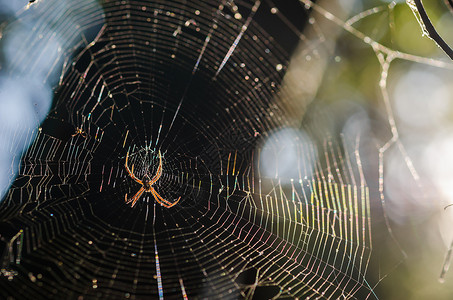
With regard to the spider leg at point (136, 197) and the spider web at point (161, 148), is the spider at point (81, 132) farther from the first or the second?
the spider leg at point (136, 197)

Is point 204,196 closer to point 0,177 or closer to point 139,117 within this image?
point 139,117

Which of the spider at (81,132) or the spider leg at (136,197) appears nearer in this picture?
the spider at (81,132)

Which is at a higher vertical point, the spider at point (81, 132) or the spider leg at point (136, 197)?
the spider at point (81, 132)

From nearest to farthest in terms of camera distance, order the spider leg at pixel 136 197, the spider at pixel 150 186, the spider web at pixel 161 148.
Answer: the spider web at pixel 161 148
the spider leg at pixel 136 197
the spider at pixel 150 186

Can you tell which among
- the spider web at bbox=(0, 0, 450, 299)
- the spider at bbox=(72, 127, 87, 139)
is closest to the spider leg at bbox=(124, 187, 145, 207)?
the spider web at bbox=(0, 0, 450, 299)

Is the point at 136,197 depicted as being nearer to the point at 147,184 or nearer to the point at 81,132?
the point at 147,184

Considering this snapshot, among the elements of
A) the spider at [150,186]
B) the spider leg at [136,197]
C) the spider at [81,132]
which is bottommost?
the spider leg at [136,197]

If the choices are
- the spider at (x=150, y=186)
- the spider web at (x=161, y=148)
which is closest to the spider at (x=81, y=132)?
the spider web at (x=161, y=148)

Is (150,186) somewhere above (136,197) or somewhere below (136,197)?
above

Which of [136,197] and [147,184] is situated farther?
[147,184]

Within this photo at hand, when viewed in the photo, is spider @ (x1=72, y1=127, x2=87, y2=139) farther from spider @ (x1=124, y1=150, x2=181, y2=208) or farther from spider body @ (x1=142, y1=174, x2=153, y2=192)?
spider body @ (x1=142, y1=174, x2=153, y2=192)

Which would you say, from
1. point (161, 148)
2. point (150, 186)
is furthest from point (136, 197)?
point (161, 148)
